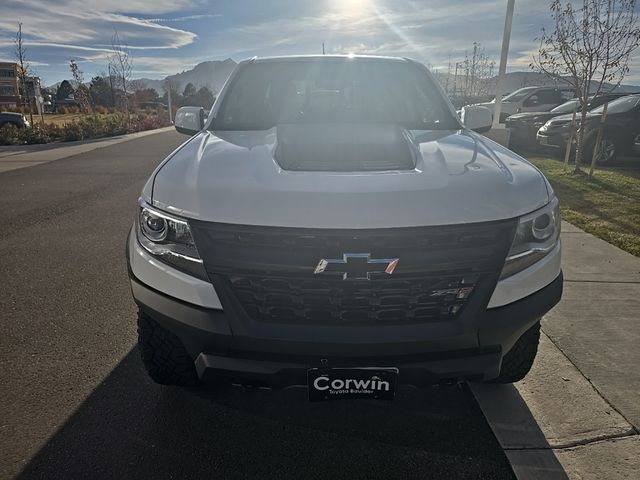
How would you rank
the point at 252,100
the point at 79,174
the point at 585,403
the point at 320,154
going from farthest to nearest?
1. the point at 79,174
2. the point at 252,100
3. the point at 585,403
4. the point at 320,154

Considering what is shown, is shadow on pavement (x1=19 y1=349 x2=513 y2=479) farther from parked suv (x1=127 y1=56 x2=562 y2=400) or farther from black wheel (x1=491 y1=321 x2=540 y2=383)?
parked suv (x1=127 y1=56 x2=562 y2=400)

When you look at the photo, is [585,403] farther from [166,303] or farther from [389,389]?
[166,303]

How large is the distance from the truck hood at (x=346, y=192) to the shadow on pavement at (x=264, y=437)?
1.07 meters

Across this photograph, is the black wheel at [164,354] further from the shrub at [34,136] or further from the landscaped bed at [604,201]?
the shrub at [34,136]

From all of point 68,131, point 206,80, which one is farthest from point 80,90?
point 206,80

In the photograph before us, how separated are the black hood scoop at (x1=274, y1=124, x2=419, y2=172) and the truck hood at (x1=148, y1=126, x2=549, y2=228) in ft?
0.23

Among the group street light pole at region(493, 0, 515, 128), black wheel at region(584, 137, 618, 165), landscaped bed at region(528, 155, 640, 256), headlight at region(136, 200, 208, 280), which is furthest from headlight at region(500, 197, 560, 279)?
street light pole at region(493, 0, 515, 128)

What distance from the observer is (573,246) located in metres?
5.04

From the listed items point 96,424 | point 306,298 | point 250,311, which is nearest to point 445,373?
point 306,298

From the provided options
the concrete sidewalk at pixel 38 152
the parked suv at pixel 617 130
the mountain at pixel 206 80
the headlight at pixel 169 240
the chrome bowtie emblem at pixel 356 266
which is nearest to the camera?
the chrome bowtie emblem at pixel 356 266

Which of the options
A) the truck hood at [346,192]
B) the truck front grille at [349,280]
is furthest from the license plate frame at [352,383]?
the truck hood at [346,192]

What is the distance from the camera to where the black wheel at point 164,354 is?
223 centimetres

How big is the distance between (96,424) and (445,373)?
166cm

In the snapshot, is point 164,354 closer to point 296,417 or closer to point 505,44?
point 296,417
